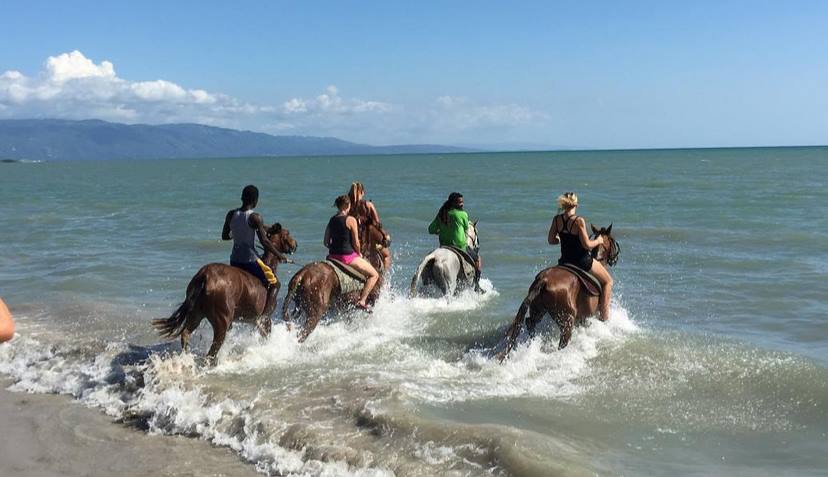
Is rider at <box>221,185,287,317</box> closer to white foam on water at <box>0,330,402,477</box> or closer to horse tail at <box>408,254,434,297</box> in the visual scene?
white foam on water at <box>0,330,402,477</box>

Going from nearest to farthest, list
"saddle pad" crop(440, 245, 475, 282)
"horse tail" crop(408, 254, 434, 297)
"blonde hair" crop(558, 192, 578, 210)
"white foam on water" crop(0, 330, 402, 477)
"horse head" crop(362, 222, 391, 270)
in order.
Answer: "white foam on water" crop(0, 330, 402, 477) < "blonde hair" crop(558, 192, 578, 210) < "horse head" crop(362, 222, 391, 270) < "horse tail" crop(408, 254, 434, 297) < "saddle pad" crop(440, 245, 475, 282)

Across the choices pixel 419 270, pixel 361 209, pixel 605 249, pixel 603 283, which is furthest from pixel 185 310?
pixel 605 249

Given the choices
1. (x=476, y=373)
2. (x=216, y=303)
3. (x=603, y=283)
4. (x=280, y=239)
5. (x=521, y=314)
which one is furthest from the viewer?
(x=280, y=239)

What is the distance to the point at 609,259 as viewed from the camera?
10.7 metres

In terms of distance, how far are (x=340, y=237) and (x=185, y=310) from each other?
269cm

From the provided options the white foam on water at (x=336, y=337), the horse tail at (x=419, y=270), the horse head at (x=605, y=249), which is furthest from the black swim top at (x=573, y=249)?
the horse tail at (x=419, y=270)

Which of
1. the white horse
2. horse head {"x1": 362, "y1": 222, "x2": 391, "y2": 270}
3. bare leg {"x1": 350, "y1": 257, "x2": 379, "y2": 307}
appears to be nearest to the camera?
bare leg {"x1": 350, "y1": 257, "x2": 379, "y2": 307}

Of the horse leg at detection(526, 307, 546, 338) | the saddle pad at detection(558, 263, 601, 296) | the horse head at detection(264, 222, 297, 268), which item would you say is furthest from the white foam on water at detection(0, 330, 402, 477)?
the saddle pad at detection(558, 263, 601, 296)

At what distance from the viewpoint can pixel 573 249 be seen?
9969 mm

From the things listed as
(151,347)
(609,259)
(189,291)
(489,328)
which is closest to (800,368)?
(609,259)

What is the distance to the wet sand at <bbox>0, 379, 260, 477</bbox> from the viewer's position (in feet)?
22.2

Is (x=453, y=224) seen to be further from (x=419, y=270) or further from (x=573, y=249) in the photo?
(x=573, y=249)

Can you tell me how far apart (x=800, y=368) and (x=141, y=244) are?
18.9 m

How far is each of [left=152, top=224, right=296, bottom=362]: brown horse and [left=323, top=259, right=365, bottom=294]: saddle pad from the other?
1.38 meters
